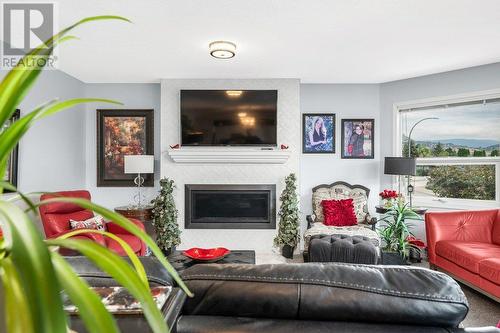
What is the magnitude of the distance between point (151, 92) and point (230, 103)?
133 cm

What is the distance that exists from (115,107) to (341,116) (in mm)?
3586

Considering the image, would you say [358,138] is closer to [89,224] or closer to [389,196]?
[389,196]

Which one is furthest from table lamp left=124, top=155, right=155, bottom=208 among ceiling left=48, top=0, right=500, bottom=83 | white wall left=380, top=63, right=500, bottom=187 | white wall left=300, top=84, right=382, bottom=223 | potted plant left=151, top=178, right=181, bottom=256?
white wall left=380, top=63, right=500, bottom=187

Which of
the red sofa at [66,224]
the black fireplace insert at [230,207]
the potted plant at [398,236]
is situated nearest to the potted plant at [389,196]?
the potted plant at [398,236]

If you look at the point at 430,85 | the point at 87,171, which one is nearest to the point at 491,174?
the point at 430,85

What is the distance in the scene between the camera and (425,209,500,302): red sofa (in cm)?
277

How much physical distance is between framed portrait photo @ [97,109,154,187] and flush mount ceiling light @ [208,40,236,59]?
1930 millimetres

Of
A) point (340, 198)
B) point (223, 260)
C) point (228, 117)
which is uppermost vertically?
point (228, 117)

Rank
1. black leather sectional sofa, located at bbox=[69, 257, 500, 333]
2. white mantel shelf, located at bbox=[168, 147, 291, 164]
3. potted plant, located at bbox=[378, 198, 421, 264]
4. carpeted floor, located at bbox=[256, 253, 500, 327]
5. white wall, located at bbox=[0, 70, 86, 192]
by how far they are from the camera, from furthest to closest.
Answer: white mantel shelf, located at bbox=[168, 147, 291, 164], potted plant, located at bbox=[378, 198, 421, 264], white wall, located at bbox=[0, 70, 86, 192], carpeted floor, located at bbox=[256, 253, 500, 327], black leather sectional sofa, located at bbox=[69, 257, 500, 333]

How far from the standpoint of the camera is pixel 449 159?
14.0 ft

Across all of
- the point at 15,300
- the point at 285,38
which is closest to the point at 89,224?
the point at 285,38

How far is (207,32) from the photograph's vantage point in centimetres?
292

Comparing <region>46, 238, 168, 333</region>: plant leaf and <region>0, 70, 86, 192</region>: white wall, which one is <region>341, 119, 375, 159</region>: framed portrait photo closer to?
<region>0, 70, 86, 192</region>: white wall

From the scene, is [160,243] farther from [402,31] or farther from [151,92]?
[402,31]
